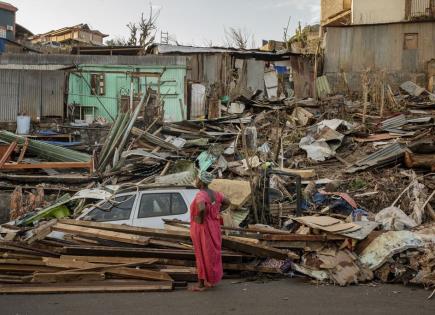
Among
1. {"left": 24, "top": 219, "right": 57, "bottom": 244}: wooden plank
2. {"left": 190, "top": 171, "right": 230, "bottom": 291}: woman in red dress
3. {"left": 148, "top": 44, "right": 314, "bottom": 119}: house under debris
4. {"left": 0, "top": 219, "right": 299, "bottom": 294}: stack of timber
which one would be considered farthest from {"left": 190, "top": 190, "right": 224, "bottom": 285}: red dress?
{"left": 148, "top": 44, "right": 314, "bottom": 119}: house under debris

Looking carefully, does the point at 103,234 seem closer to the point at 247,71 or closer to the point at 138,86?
the point at 138,86

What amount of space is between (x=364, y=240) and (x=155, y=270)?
3179 millimetres

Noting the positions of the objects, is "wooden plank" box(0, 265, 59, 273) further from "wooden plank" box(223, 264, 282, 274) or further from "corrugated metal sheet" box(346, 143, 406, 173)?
"corrugated metal sheet" box(346, 143, 406, 173)

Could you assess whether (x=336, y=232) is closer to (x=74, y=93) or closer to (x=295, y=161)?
(x=295, y=161)

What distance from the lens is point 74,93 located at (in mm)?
22375

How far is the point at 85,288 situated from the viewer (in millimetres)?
6906

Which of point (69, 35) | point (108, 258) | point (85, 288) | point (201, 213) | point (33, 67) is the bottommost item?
point (85, 288)

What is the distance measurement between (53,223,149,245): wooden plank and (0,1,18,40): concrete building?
39.5 m

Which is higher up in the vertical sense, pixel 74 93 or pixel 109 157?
pixel 74 93

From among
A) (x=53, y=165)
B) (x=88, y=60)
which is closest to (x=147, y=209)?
(x=53, y=165)

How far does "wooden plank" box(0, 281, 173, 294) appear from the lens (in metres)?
6.86

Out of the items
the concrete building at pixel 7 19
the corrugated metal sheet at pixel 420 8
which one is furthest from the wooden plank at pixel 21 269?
the concrete building at pixel 7 19

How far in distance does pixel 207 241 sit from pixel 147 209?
2398mm

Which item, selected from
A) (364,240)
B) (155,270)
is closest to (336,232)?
(364,240)
